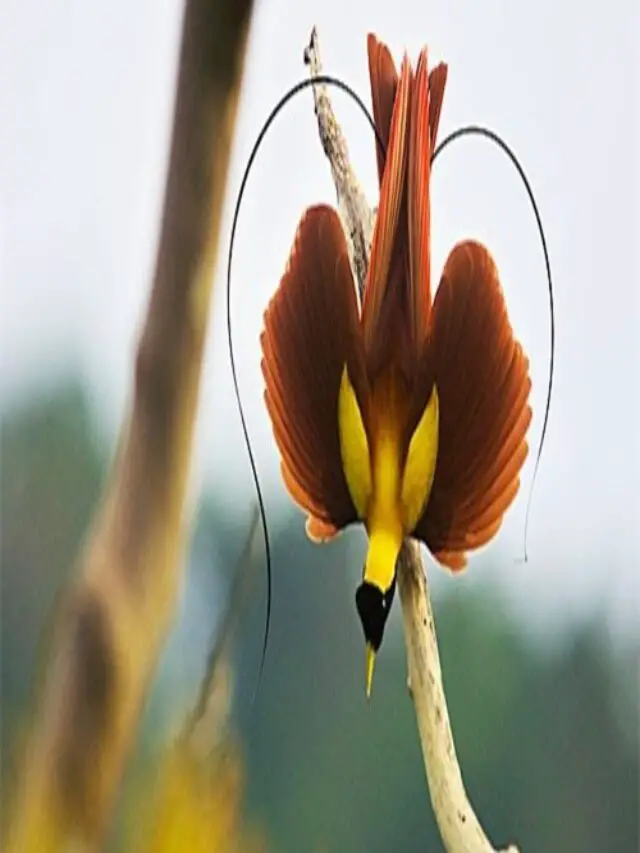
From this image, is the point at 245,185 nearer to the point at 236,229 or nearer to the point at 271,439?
the point at 236,229

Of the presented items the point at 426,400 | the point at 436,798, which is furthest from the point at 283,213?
the point at 436,798

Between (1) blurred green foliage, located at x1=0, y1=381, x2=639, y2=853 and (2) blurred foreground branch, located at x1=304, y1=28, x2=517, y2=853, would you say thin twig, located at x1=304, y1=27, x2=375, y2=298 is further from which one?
(1) blurred green foliage, located at x1=0, y1=381, x2=639, y2=853

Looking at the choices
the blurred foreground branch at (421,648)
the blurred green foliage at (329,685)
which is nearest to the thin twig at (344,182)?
the blurred foreground branch at (421,648)

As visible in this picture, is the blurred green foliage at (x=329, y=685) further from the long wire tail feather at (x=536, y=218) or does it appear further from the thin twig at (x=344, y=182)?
the thin twig at (x=344, y=182)

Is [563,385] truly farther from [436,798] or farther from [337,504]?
[436,798]

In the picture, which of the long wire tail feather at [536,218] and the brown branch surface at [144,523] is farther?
the long wire tail feather at [536,218]

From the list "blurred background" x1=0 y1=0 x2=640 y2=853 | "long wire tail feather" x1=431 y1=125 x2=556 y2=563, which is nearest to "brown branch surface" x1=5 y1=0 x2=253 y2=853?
"blurred background" x1=0 y1=0 x2=640 y2=853
